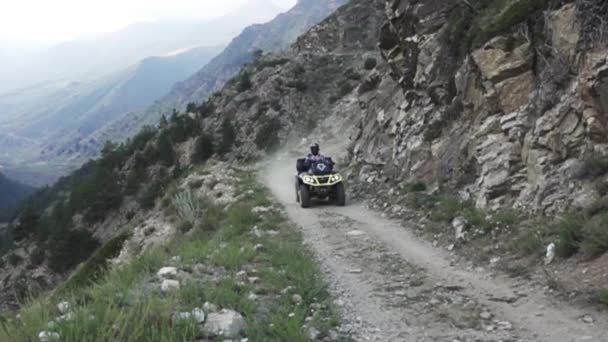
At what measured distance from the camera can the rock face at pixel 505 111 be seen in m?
10.2

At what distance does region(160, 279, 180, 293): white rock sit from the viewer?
6642mm

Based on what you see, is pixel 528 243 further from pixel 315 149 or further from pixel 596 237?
pixel 315 149

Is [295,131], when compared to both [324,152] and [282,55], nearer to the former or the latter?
[324,152]

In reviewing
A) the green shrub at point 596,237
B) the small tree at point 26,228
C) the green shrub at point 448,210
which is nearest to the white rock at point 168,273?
the green shrub at point 596,237

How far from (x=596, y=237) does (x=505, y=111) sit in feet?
21.9

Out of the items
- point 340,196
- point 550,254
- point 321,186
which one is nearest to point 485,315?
point 550,254

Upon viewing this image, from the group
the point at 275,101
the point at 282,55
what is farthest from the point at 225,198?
the point at 282,55

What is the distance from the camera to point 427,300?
7.32 m

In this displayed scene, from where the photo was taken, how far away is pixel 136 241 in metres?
25.8

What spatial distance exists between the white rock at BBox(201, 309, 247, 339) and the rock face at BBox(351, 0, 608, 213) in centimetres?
623

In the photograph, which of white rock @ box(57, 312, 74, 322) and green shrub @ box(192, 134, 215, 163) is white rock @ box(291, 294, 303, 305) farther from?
green shrub @ box(192, 134, 215, 163)

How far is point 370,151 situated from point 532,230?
14983 mm

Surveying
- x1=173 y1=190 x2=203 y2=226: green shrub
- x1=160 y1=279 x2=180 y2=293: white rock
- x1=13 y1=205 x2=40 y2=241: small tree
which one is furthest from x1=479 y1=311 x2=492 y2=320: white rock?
x1=13 y1=205 x2=40 y2=241: small tree

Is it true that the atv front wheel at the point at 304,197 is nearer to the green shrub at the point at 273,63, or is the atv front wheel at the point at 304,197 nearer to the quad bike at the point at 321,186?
the quad bike at the point at 321,186
